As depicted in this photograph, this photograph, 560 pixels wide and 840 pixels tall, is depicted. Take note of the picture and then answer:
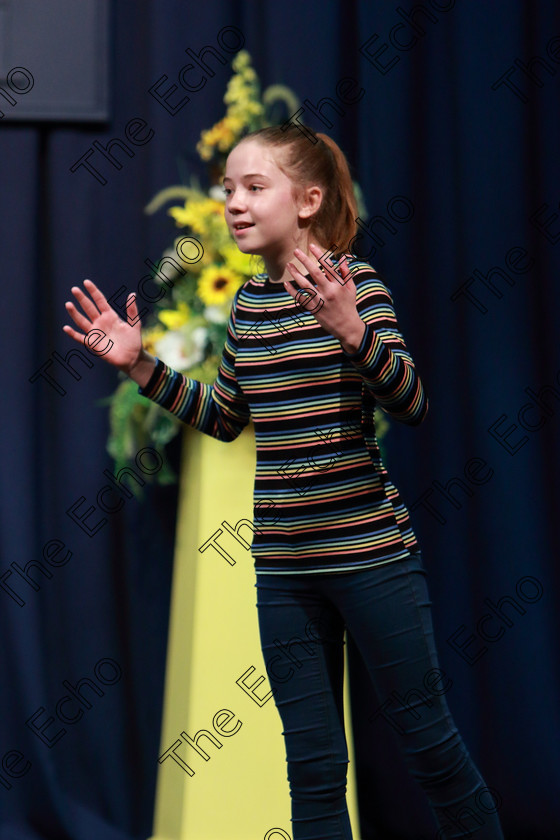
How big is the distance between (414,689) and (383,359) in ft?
1.24

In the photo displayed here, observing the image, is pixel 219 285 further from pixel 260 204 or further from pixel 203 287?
pixel 260 204

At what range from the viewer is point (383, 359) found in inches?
39.3

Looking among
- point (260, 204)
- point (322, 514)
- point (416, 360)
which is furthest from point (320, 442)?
point (416, 360)

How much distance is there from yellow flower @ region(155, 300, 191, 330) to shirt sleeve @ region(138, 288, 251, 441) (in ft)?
1.16

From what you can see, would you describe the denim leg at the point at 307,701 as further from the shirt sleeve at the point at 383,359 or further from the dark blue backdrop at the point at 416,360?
the dark blue backdrop at the point at 416,360

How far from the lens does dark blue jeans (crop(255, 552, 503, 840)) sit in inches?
41.3

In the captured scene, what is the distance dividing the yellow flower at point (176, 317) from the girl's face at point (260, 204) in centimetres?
45

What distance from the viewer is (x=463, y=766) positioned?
1.05 m

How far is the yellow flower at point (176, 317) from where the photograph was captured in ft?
5.22

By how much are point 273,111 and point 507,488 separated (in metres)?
0.83

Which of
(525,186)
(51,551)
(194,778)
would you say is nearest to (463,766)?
(194,778)

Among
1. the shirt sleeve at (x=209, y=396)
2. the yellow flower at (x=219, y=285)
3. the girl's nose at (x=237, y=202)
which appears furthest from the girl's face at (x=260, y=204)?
the yellow flower at (x=219, y=285)

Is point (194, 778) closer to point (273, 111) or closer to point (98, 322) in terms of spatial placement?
point (98, 322)

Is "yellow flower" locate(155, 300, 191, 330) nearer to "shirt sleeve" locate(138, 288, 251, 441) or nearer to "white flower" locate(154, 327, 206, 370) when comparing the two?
"white flower" locate(154, 327, 206, 370)
